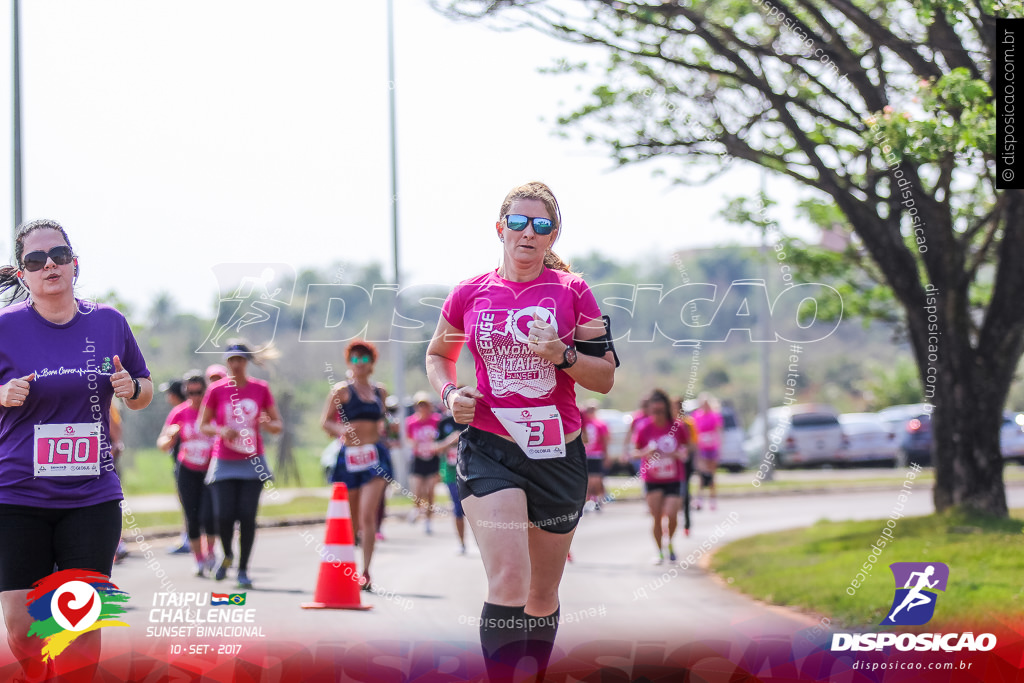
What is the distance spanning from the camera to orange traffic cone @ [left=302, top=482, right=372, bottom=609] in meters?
8.41

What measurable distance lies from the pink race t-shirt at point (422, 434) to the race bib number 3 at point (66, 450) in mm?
11167

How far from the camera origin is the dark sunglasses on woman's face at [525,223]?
4773 mm

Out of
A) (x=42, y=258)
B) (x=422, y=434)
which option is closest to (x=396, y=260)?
(x=422, y=434)

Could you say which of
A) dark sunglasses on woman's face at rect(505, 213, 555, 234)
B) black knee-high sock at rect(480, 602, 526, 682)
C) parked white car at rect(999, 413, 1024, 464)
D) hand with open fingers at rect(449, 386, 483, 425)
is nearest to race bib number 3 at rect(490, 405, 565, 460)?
hand with open fingers at rect(449, 386, 483, 425)

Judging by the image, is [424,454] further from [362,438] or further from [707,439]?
[362,438]

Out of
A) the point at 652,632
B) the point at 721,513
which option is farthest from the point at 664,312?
the point at 721,513

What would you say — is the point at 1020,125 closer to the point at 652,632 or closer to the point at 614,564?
the point at 652,632

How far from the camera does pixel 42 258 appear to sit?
4820mm

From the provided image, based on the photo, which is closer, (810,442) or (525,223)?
(525,223)

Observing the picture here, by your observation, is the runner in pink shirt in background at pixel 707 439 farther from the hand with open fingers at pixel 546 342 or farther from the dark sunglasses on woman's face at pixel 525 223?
the hand with open fingers at pixel 546 342

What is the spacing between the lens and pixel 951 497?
11.8 m

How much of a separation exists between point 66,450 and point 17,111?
231 inches

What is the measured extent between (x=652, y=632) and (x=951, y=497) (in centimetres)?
528

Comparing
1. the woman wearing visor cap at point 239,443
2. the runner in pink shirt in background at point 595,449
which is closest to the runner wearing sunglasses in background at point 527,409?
the woman wearing visor cap at point 239,443
